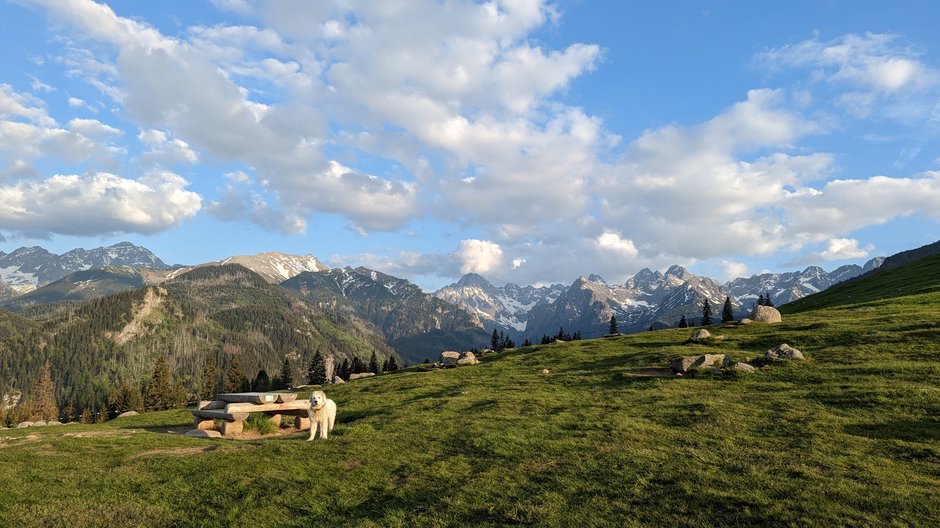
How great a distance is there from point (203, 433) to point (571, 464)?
2554cm

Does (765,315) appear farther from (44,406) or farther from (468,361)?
(44,406)

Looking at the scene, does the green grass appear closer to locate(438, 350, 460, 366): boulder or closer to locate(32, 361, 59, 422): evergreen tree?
locate(438, 350, 460, 366): boulder

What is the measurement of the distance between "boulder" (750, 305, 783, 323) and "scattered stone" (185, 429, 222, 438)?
5683 cm

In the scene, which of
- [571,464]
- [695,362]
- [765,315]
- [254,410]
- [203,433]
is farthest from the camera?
[765,315]

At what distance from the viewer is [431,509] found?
12.9m

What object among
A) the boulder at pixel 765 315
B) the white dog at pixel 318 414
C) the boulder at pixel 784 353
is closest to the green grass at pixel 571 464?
the white dog at pixel 318 414

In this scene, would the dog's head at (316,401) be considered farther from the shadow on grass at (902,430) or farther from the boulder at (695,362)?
the boulder at (695,362)

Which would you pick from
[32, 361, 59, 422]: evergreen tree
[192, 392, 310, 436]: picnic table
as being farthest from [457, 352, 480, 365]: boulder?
[32, 361, 59, 422]: evergreen tree

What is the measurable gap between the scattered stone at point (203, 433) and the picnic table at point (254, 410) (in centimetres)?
55

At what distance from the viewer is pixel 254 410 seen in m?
31.1

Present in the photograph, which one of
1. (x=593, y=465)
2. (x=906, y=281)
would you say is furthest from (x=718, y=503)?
(x=906, y=281)

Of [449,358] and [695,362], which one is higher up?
[695,362]

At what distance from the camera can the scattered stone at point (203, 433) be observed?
29308 millimetres

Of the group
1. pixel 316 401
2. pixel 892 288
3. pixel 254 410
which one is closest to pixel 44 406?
pixel 254 410
